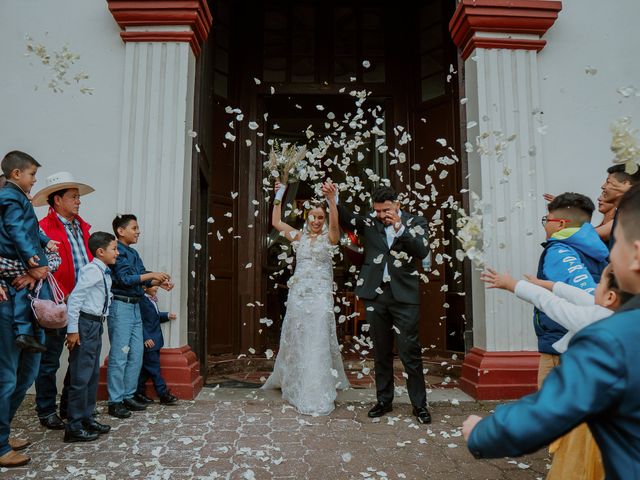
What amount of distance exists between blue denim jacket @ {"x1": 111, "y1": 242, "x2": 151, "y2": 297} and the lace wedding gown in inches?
55.9

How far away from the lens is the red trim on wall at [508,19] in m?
4.96

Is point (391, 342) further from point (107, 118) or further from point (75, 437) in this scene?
point (107, 118)

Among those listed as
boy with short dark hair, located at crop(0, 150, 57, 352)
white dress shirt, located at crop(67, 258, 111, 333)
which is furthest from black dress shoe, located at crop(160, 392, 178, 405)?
boy with short dark hair, located at crop(0, 150, 57, 352)

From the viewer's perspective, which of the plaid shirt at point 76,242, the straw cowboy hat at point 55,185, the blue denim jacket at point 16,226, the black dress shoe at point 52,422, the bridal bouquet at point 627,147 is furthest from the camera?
the plaid shirt at point 76,242

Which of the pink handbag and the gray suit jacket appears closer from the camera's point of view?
the pink handbag

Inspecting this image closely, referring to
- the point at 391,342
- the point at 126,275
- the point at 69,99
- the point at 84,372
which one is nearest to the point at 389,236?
the point at 391,342

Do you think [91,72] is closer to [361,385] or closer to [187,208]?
[187,208]

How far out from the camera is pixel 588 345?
1050 millimetres

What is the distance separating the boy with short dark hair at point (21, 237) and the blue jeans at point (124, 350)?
0.90m

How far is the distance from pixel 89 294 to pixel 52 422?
1058 millimetres

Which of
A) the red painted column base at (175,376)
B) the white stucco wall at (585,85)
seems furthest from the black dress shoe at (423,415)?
the white stucco wall at (585,85)

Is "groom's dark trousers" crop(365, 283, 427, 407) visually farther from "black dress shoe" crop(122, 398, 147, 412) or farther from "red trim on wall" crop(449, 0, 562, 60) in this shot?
"red trim on wall" crop(449, 0, 562, 60)

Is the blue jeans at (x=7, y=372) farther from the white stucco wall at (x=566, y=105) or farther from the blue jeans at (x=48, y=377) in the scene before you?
the white stucco wall at (x=566, y=105)

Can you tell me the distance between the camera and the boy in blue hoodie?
2686 mm
